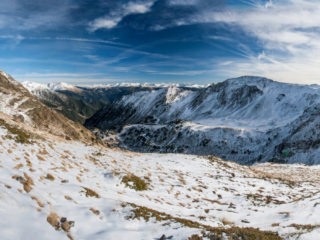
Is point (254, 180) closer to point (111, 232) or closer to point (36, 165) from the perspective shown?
point (111, 232)

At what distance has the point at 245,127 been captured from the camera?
333 ft

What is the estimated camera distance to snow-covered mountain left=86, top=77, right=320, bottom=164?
67238 mm

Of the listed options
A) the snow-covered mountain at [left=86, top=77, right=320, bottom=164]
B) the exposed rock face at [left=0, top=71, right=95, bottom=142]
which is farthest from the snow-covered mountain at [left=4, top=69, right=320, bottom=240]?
the snow-covered mountain at [left=86, top=77, right=320, bottom=164]

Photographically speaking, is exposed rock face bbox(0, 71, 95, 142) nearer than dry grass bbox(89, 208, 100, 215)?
No

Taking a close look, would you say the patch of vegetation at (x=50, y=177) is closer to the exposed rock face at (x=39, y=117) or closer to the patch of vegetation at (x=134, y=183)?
the patch of vegetation at (x=134, y=183)

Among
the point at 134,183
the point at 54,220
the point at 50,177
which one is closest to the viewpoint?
the point at 54,220

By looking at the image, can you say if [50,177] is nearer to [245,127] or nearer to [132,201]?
[132,201]

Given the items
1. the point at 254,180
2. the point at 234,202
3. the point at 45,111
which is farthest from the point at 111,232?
the point at 45,111

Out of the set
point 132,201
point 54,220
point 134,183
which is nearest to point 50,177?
point 54,220

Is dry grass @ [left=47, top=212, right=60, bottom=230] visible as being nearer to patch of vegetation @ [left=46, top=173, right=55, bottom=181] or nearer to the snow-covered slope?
the snow-covered slope

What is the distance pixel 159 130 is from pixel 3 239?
96177mm

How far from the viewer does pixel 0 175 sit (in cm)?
859

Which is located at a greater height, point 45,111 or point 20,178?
point 45,111

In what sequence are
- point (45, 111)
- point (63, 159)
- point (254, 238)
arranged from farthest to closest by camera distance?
point (45, 111), point (63, 159), point (254, 238)
